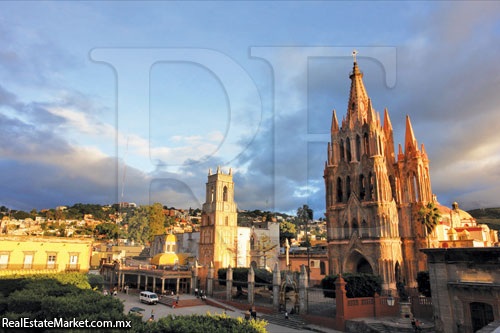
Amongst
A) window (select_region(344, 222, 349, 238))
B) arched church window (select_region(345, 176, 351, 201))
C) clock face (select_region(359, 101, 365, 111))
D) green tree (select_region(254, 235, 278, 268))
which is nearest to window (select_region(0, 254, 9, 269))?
window (select_region(344, 222, 349, 238))

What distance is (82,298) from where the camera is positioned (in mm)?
14047

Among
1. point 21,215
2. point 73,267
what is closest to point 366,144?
point 73,267

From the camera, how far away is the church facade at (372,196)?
127 ft

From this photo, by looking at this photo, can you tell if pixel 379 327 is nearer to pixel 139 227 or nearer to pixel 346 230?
pixel 346 230

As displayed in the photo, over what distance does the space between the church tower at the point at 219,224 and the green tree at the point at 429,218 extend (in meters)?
29.7

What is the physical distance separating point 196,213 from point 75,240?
531ft

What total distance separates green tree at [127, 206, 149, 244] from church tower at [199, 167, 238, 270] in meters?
28.6

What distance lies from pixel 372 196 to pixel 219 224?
2568cm

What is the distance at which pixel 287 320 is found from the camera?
2809 cm

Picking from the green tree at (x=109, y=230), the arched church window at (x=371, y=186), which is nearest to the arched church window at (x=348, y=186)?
the arched church window at (x=371, y=186)

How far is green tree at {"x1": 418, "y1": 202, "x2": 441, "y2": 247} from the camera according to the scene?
3906 cm

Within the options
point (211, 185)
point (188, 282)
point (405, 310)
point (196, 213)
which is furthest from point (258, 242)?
point (196, 213)

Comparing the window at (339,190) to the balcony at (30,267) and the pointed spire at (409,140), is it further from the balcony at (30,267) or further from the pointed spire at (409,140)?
the balcony at (30,267)

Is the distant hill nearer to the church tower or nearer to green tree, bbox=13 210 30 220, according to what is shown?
the church tower
